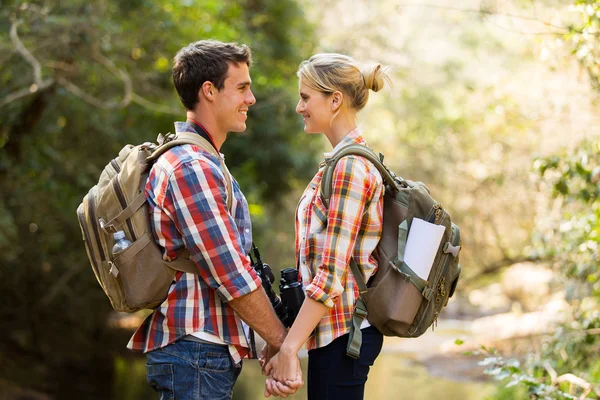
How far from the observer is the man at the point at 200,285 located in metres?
2.15

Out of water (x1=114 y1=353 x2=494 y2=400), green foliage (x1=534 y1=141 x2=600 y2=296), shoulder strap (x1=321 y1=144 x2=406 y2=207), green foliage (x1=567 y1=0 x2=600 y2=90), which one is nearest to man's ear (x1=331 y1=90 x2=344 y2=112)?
shoulder strap (x1=321 y1=144 x2=406 y2=207)

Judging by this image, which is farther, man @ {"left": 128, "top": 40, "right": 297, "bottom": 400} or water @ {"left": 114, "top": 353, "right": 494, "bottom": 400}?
water @ {"left": 114, "top": 353, "right": 494, "bottom": 400}

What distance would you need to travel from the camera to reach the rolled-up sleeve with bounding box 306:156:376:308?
218cm

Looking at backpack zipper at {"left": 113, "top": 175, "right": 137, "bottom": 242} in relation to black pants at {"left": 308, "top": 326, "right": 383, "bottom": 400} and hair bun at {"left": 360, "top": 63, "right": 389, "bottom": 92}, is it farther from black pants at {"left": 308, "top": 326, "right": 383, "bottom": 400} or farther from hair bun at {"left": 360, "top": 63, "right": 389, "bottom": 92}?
hair bun at {"left": 360, "top": 63, "right": 389, "bottom": 92}

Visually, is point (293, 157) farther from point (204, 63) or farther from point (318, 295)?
point (318, 295)

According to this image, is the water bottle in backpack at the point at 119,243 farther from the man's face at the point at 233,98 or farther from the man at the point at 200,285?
the man's face at the point at 233,98

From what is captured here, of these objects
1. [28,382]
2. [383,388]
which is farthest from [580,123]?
[28,382]

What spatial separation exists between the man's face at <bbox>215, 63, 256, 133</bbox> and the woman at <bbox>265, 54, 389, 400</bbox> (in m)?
0.18

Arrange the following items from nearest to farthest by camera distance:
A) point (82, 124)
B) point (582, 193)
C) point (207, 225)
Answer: point (207, 225), point (582, 193), point (82, 124)

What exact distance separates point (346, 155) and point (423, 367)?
1393 cm

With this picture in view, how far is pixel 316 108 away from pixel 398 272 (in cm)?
57

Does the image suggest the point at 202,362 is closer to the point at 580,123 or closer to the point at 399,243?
the point at 399,243

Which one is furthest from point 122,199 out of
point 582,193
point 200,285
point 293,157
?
point 293,157

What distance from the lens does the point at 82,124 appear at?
883 centimetres
